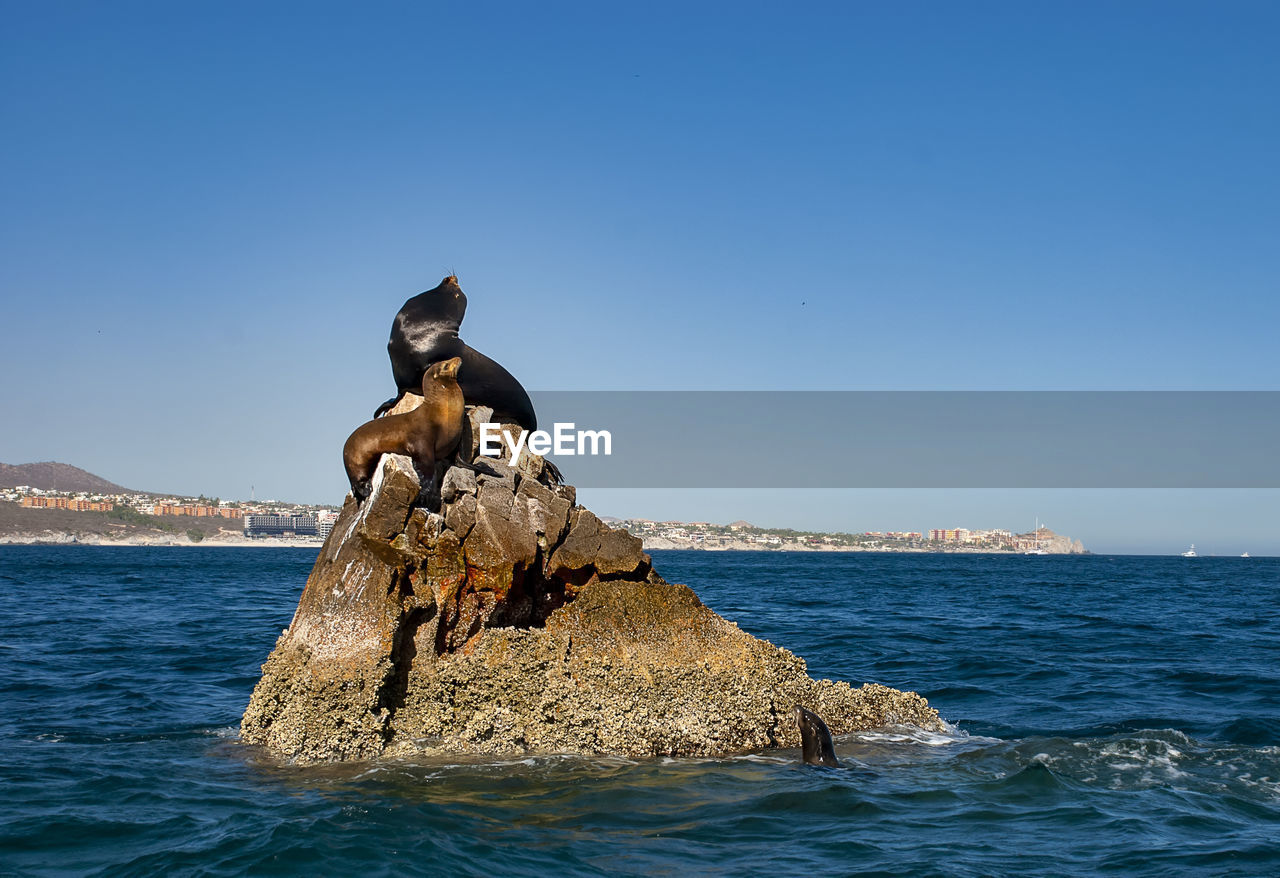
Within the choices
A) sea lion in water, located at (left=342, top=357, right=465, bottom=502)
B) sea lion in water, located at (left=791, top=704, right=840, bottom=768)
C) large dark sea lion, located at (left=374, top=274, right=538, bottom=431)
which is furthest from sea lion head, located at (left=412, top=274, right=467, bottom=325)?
sea lion in water, located at (left=791, top=704, right=840, bottom=768)

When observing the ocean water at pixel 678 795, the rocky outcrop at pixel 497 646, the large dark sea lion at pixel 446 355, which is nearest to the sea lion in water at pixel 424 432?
the rocky outcrop at pixel 497 646

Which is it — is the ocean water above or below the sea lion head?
below

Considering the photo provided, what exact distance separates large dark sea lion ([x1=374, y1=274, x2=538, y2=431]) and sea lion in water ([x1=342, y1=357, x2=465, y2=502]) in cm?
80

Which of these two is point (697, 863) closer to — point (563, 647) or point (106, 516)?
point (563, 647)

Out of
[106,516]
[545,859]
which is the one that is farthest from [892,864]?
[106,516]

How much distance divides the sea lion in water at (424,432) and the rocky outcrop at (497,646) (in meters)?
0.30

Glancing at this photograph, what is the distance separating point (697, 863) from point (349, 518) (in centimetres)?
533

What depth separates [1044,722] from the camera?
1306 centimetres

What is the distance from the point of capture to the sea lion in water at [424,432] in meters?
10.3

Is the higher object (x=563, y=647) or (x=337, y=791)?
(x=563, y=647)

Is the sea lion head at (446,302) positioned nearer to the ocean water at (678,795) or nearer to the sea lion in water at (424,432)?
the sea lion in water at (424,432)

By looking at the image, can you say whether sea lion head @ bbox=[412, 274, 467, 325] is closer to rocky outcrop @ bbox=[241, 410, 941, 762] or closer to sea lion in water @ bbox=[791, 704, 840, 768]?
rocky outcrop @ bbox=[241, 410, 941, 762]

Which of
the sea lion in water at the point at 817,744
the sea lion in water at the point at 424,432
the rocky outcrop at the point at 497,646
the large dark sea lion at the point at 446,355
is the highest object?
the large dark sea lion at the point at 446,355

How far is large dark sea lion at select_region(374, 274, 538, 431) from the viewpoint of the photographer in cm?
1139
